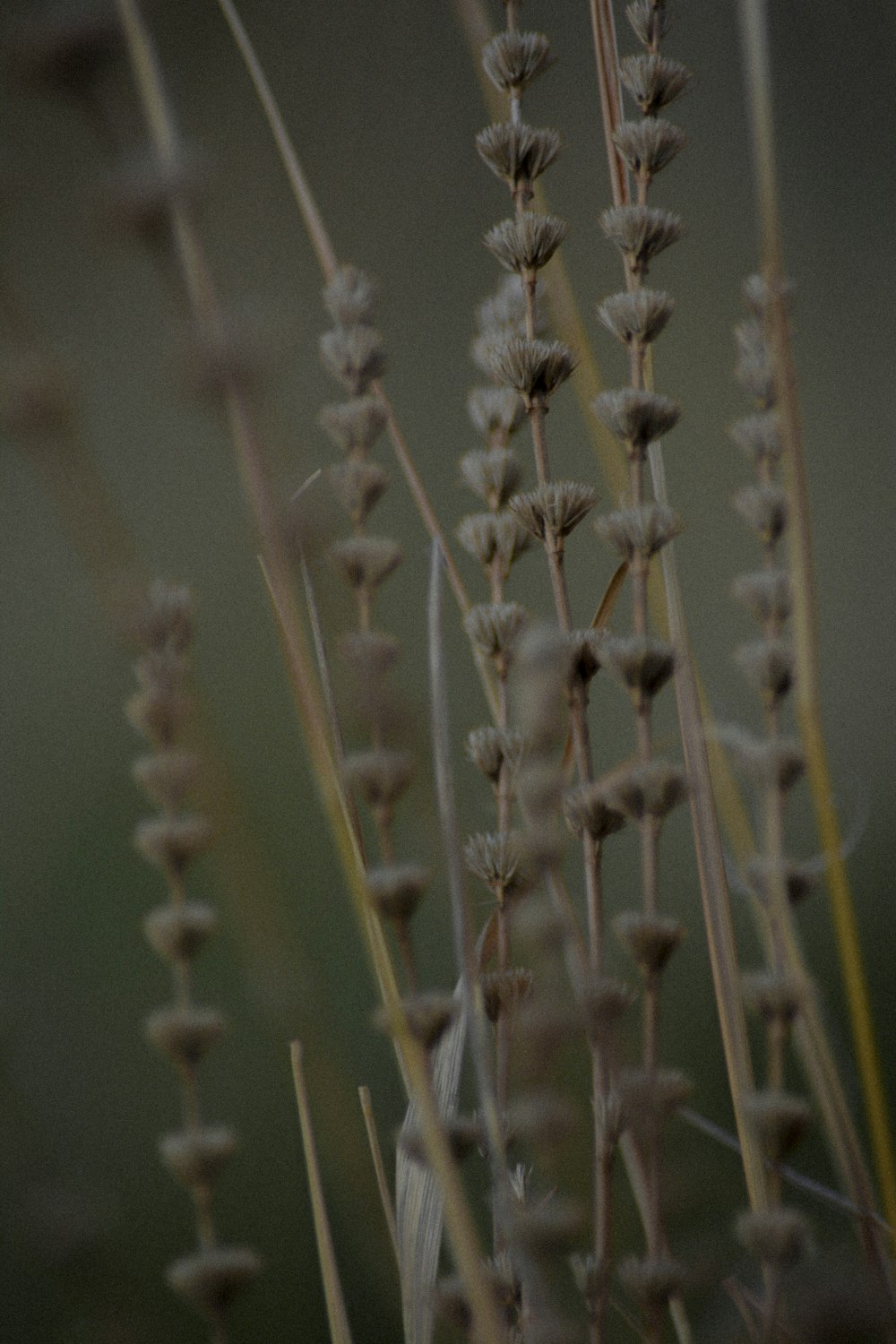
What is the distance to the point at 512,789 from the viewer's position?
18 cm

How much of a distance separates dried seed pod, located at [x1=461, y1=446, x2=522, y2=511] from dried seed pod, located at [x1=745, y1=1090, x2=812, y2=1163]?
95 mm

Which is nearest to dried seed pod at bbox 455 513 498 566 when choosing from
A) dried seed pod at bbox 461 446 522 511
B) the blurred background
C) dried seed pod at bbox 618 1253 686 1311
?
dried seed pod at bbox 461 446 522 511

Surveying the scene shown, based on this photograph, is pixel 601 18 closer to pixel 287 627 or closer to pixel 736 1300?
pixel 287 627

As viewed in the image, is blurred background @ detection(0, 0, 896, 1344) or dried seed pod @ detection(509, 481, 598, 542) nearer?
dried seed pod @ detection(509, 481, 598, 542)

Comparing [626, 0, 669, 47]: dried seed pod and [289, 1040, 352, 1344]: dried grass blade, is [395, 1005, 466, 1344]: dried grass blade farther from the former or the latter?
[626, 0, 669, 47]: dried seed pod

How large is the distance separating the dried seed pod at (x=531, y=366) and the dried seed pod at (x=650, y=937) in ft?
0.26

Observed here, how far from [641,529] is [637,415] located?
0.7 inches

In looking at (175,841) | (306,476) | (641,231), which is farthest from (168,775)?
(306,476)

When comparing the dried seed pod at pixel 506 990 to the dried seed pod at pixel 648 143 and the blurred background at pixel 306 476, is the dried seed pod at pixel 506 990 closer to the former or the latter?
the dried seed pod at pixel 648 143

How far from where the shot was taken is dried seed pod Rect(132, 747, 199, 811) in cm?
14

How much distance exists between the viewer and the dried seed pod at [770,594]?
0.51 feet

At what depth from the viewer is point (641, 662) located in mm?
154

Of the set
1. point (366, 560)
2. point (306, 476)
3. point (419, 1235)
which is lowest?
point (419, 1235)

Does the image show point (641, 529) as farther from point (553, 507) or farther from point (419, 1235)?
point (419, 1235)
